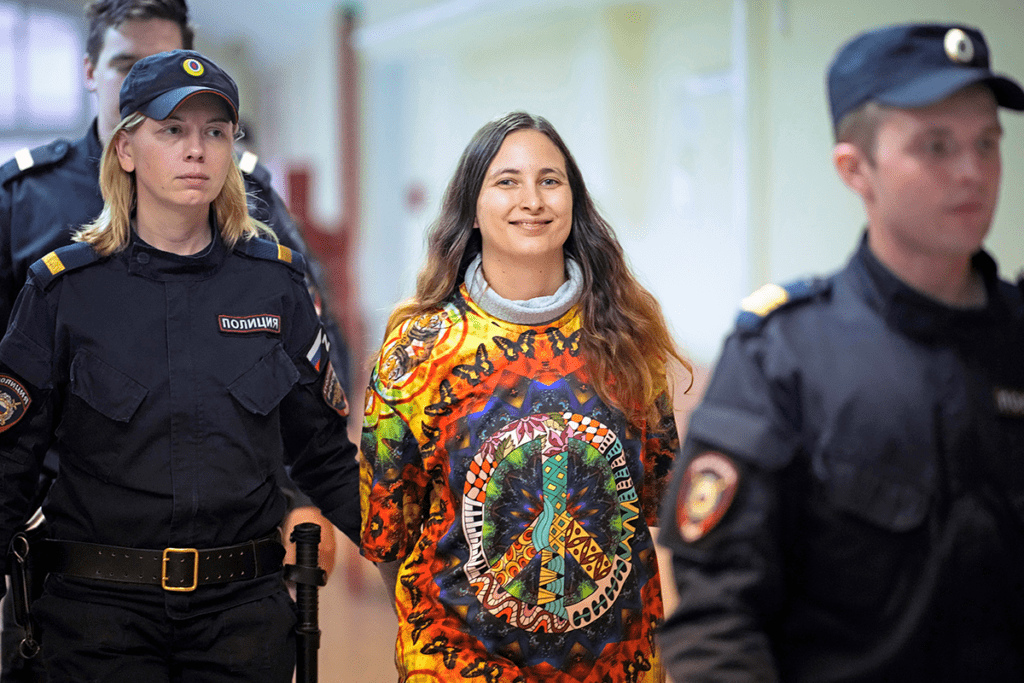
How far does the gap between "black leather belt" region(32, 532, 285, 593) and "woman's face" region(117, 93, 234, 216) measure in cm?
65

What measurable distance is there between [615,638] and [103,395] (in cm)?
102

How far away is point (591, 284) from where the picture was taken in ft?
6.62

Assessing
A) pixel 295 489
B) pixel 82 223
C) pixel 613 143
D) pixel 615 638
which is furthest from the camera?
pixel 613 143

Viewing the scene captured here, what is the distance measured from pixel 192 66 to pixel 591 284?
2.84 feet

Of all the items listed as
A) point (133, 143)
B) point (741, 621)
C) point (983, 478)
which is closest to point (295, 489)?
point (133, 143)

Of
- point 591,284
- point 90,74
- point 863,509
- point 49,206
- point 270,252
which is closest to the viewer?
point 863,509

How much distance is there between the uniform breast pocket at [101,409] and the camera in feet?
6.32

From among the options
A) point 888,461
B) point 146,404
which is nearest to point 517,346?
point 146,404

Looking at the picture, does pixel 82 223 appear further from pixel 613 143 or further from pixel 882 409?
pixel 613 143

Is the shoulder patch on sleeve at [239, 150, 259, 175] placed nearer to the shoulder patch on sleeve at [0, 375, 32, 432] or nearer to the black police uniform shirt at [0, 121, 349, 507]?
the black police uniform shirt at [0, 121, 349, 507]

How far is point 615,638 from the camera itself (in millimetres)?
1849

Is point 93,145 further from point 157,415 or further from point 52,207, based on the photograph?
point 157,415

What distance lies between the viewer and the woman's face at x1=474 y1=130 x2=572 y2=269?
192cm

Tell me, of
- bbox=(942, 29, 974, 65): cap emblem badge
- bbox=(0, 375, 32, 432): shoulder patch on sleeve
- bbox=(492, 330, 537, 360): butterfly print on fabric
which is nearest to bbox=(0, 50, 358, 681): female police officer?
bbox=(0, 375, 32, 432): shoulder patch on sleeve
